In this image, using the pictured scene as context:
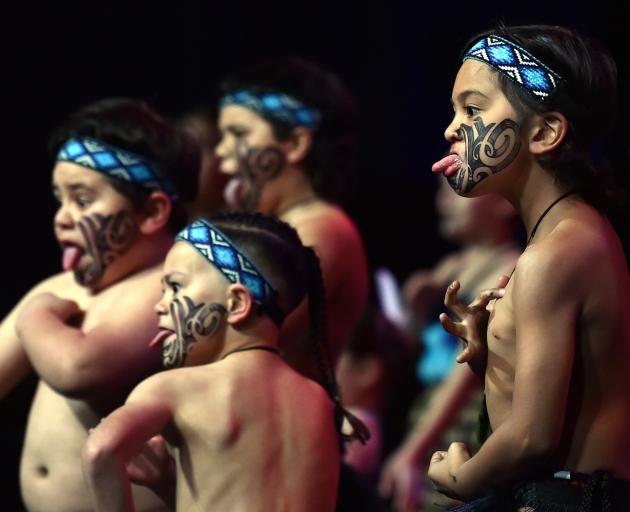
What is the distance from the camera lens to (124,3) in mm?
5785

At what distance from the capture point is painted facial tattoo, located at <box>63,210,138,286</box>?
349 centimetres

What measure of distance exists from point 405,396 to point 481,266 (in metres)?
0.86

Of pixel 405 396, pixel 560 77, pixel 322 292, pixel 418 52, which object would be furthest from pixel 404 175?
pixel 560 77

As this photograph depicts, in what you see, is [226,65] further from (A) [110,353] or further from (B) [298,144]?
(A) [110,353]

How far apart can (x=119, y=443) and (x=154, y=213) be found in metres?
1.01

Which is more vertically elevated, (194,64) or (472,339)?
(472,339)

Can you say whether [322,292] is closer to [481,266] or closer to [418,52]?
[481,266]

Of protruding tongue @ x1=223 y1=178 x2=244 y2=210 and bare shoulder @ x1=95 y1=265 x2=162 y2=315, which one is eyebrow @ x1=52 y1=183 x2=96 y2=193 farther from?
protruding tongue @ x1=223 y1=178 x2=244 y2=210

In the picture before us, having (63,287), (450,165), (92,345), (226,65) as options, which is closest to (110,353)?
(92,345)

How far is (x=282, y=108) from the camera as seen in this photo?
3992 mm

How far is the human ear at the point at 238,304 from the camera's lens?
9.70ft

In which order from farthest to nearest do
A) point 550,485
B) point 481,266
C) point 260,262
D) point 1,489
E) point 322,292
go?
point 481,266 < point 1,489 < point 322,292 < point 260,262 < point 550,485

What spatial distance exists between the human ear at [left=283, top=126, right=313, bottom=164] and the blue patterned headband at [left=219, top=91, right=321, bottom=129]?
21mm

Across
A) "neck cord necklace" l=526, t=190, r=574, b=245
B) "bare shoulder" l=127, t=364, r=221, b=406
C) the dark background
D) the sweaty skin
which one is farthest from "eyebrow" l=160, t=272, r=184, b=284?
the dark background
